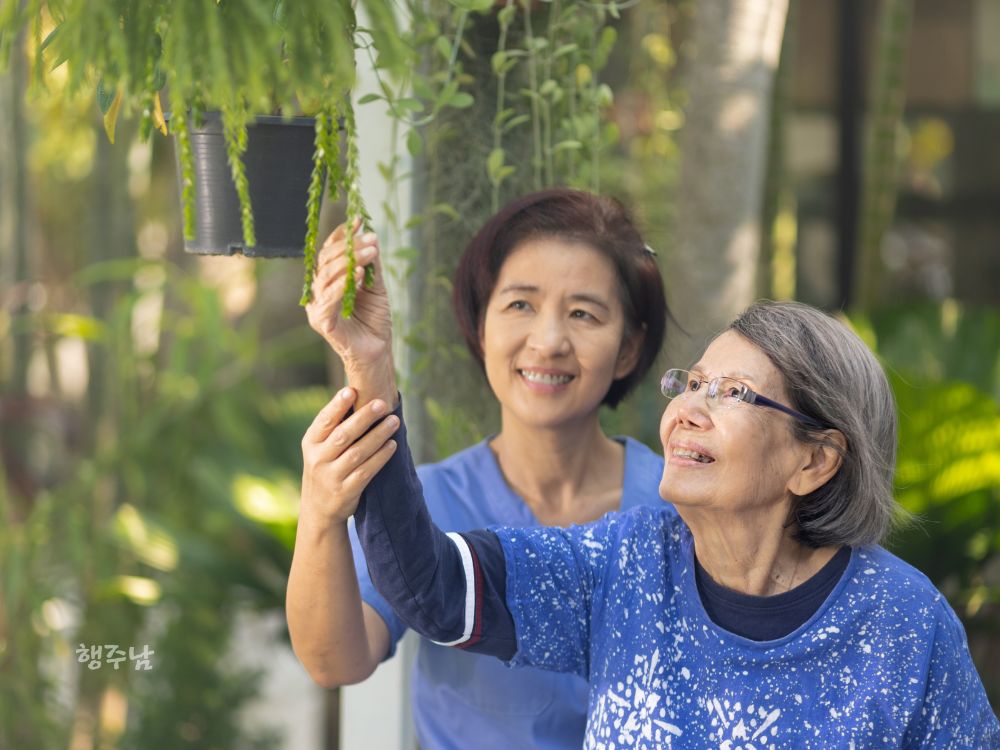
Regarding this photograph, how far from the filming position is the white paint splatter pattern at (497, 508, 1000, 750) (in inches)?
59.2

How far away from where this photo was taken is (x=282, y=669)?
5.77 metres

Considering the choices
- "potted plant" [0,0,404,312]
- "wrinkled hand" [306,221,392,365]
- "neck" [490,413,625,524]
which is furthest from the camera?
"neck" [490,413,625,524]

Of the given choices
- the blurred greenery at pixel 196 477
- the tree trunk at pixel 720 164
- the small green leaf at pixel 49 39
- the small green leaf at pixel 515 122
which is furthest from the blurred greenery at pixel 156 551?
the small green leaf at pixel 49 39

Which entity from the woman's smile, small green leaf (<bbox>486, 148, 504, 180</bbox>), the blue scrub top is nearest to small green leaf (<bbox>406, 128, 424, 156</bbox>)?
small green leaf (<bbox>486, 148, 504, 180</bbox>)

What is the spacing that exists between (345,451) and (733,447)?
48 centimetres

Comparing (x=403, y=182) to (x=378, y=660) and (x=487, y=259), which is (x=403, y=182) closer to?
(x=487, y=259)

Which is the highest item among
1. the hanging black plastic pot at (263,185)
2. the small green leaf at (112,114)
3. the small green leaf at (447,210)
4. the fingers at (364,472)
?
the small green leaf at (112,114)

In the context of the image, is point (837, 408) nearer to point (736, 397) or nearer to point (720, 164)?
point (736, 397)

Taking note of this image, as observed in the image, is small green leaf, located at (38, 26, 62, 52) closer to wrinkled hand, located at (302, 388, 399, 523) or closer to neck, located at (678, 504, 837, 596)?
wrinkled hand, located at (302, 388, 399, 523)

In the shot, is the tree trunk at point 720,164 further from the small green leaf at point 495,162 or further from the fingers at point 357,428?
the fingers at point 357,428

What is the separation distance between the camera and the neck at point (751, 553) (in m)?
1.61

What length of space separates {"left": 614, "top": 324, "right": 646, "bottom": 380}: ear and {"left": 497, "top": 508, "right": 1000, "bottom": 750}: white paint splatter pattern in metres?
0.42

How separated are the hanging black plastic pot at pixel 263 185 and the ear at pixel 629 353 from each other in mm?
667

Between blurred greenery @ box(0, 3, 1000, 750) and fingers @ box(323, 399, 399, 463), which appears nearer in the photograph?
fingers @ box(323, 399, 399, 463)
